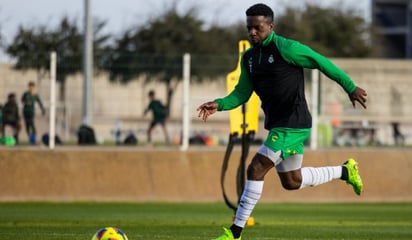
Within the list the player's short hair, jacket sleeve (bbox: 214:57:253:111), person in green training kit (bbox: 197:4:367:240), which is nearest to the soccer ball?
person in green training kit (bbox: 197:4:367:240)

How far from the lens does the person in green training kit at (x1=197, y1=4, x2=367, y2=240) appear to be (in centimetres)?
1122

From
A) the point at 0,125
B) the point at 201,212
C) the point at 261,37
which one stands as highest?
the point at 261,37

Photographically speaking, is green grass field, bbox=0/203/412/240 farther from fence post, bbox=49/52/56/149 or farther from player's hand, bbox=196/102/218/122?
player's hand, bbox=196/102/218/122

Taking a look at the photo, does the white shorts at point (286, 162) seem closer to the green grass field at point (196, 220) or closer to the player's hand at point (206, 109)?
the player's hand at point (206, 109)

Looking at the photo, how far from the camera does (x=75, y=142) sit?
→ 23.4 meters

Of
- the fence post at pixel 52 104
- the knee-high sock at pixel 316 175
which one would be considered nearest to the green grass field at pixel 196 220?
the knee-high sock at pixel 316 175

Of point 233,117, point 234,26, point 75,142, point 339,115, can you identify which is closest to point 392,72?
point 339,115

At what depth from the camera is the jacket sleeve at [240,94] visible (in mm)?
11742

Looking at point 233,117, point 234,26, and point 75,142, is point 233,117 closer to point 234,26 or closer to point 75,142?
point 75,142

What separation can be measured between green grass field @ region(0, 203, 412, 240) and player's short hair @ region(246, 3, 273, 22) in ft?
9.85

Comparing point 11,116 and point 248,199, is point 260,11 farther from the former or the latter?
point 11,116

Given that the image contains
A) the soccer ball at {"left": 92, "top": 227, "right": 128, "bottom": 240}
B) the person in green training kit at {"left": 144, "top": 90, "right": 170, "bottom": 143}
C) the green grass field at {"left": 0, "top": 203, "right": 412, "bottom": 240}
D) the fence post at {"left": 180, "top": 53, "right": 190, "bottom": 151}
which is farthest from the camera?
the person in green training kit at {"left": 144, "top": 90, "right": 170, "bottom": 143}

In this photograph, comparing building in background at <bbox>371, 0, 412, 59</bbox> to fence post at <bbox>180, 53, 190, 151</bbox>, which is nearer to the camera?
fence post at <bbox>180, 53, 190, 151</bbox>

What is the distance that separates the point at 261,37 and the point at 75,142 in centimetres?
1260
